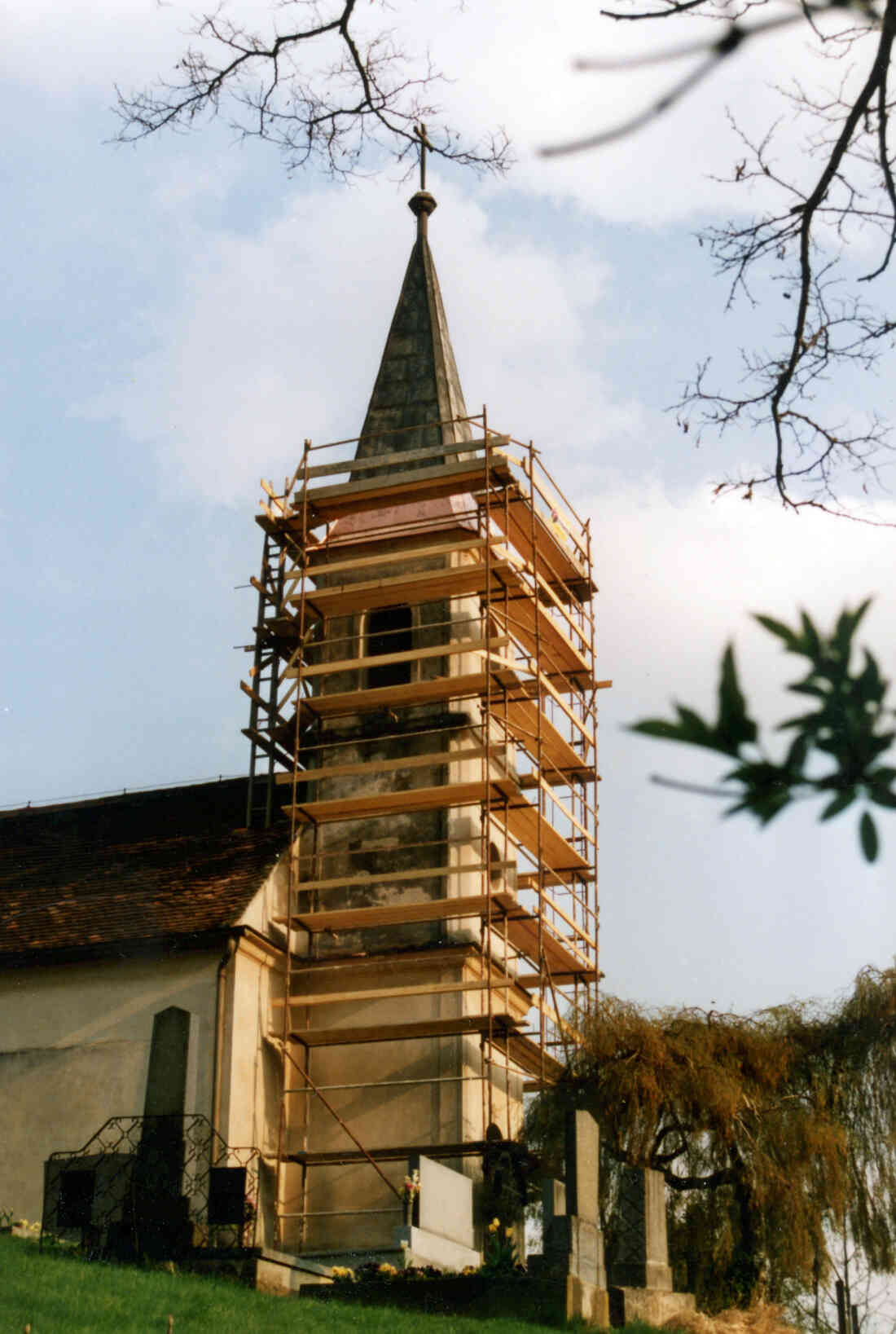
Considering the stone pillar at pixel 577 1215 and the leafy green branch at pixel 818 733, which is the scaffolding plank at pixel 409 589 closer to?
the stone pillar at pixel 577 1215

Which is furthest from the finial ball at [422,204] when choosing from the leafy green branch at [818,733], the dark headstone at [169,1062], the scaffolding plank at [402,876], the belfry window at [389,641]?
the leafy green branch at [818,733]

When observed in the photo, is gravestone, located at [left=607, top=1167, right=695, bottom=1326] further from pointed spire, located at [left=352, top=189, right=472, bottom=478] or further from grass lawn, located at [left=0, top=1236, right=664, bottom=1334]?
pointed spire, located at [left=352, top=189, right=472, bottom=478]

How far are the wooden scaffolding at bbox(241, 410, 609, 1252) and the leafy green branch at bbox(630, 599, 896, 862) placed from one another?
848 inches

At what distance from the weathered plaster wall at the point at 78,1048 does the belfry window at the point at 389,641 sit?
5.46 metres

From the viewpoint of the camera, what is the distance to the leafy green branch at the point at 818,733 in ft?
7.36

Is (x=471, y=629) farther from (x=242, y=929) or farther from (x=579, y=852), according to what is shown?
(x=242, y=929)

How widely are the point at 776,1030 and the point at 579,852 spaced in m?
5.04

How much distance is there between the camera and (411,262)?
34000 mm

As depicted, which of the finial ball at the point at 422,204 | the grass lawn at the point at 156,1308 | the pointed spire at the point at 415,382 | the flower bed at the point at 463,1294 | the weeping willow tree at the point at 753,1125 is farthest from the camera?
the finial ball at the point at 422,204

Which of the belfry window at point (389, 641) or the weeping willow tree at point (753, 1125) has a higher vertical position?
the belfry window at point (389, 641)

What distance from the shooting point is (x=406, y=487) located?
28.0m

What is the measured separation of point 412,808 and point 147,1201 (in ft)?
30.4

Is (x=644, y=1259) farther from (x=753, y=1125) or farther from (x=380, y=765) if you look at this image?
(x=380, y=765)

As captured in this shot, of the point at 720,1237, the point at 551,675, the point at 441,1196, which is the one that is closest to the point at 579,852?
the point at 551,675
